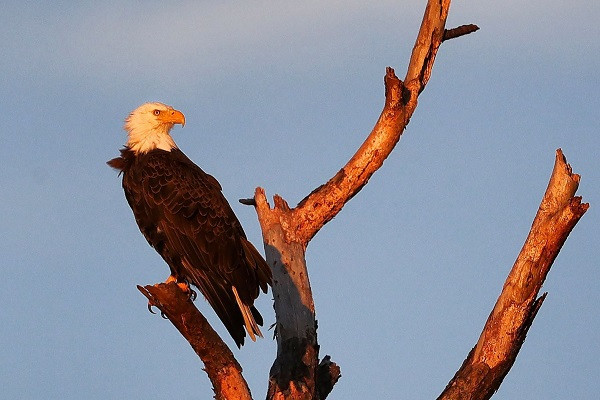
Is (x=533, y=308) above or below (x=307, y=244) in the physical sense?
below

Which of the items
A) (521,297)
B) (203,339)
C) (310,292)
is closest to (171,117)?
(310,292)

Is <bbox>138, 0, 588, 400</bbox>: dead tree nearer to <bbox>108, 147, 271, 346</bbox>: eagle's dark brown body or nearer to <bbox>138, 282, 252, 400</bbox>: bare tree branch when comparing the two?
<bbox>138, 282, 252, 400</bbox>: bare tree branch

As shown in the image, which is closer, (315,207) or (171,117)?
(315,207)

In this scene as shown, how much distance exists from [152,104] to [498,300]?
4416mm

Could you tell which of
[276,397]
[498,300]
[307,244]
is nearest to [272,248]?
[307,244]

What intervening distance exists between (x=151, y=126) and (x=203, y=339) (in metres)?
3.49

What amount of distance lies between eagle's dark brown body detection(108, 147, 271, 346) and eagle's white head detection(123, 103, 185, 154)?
0.40m

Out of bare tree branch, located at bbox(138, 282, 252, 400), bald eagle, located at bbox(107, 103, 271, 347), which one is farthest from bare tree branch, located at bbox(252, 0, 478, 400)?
bare tree branch, located at bbox(138, 282, 252, 400)

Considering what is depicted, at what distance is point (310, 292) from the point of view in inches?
360

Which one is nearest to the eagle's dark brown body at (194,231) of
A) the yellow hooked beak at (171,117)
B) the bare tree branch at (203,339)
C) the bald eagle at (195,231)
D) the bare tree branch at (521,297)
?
the bald eagle at (195,231)

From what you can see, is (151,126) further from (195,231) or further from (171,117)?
(195,231)

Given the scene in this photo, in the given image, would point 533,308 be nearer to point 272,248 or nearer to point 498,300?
point 498,300

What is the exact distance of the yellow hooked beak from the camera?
10.3 metres

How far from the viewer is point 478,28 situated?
9.91m
